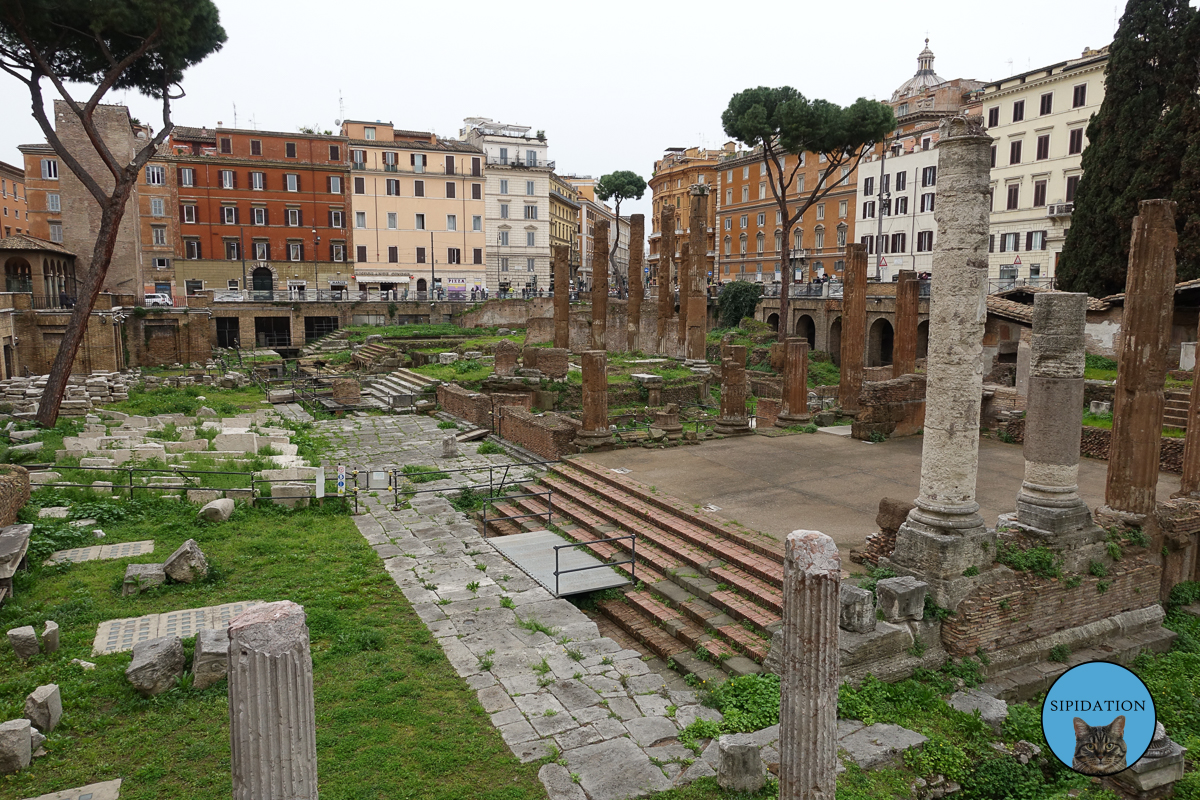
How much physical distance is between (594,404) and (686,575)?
24.2ft

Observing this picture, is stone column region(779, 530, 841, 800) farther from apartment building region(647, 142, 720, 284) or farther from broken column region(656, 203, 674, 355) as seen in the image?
apartment building region(647, 142, 720, 284)

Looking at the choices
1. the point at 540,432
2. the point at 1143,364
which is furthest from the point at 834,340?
the point at 1143,364

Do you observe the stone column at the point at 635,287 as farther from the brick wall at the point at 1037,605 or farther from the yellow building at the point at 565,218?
the yellow building at the point at 565,218

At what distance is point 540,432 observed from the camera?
1831 cm

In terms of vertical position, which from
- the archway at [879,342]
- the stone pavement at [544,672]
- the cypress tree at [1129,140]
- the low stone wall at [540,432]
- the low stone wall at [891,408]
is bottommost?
the stone pavement at [544,672]

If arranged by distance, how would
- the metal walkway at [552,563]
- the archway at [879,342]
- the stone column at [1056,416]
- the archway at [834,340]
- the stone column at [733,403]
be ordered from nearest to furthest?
1. the stone column at [1056,416]
2. the metal walkway at [552,563]
3. the stone column at [733,403]
4. the archway at [879,342]
5. the archway at [834,340]

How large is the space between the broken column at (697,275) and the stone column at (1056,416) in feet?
61.2

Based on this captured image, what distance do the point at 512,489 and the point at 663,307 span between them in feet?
71.0

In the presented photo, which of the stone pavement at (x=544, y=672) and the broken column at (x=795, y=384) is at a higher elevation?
the broken column at (x=795, y=384)

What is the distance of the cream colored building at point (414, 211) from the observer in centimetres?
5362

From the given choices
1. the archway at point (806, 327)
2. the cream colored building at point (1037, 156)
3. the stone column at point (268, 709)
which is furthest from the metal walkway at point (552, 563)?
the archway at point (806, 327)

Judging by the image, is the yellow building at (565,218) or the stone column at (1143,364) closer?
the stone column at (1143,364)

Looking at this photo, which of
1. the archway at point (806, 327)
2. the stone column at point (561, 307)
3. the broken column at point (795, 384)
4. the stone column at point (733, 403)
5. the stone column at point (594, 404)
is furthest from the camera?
the archway at point (806, 327)

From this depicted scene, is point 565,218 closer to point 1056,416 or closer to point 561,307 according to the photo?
point 561,307
